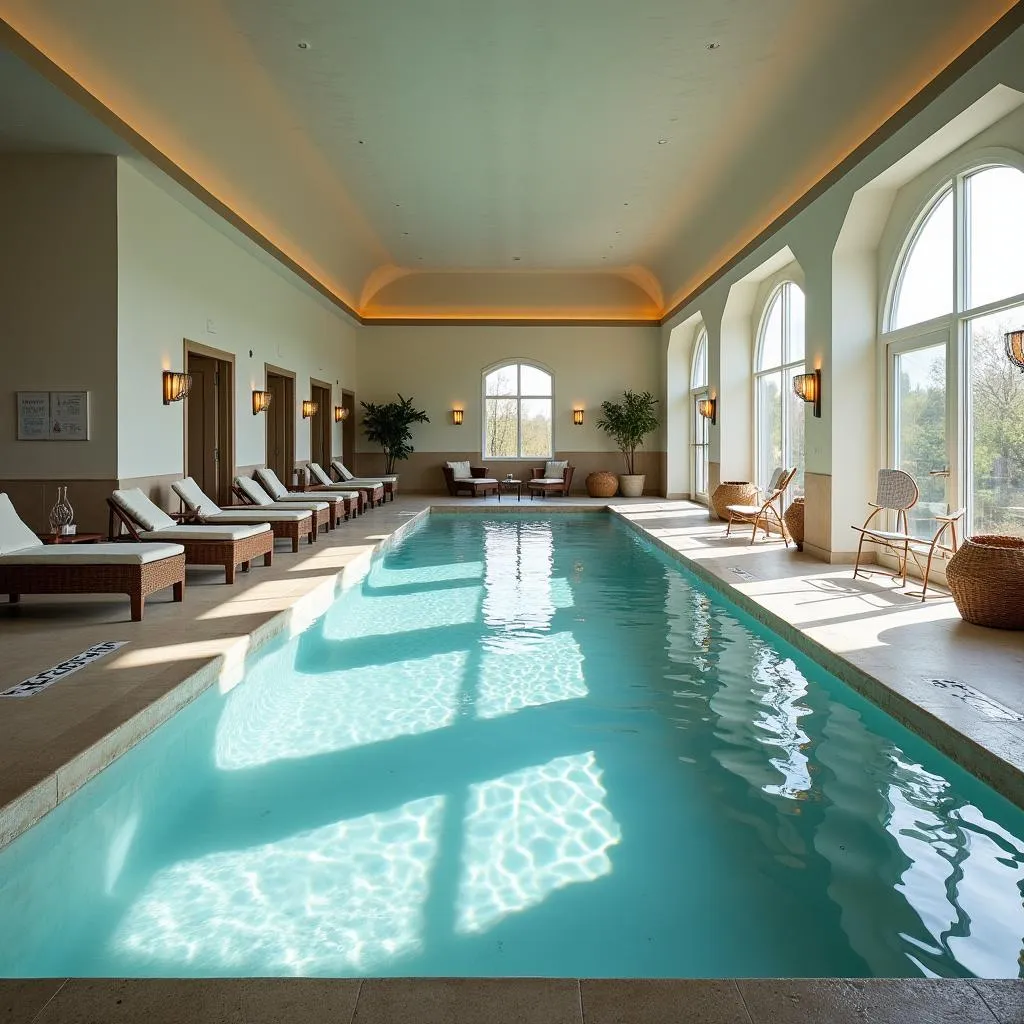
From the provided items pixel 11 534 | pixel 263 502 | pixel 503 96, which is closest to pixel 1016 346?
pixel 503 96

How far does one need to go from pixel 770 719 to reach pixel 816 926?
1.79 m

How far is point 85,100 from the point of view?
20.8 ft

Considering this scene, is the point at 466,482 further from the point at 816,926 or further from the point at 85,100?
the point at 816,926

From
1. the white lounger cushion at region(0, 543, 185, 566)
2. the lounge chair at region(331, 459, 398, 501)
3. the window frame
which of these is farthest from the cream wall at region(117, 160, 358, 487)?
the window frame

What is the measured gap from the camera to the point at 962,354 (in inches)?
268

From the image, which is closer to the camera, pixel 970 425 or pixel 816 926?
pixel 816 926

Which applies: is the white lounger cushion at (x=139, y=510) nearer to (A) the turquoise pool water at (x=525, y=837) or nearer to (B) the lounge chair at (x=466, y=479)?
(A) the turquoise pool water at (x=525, y=837)

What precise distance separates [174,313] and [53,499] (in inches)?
92.3

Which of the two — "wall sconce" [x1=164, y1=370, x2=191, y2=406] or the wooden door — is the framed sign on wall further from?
the wooden door

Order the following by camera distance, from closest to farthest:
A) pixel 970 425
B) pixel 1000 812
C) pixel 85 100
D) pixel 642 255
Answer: pixel 1000 812, pixel 85 100, pixel 970 425, pixel 642 255

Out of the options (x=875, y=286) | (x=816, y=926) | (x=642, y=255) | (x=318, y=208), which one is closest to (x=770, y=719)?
(x=816, y=926)

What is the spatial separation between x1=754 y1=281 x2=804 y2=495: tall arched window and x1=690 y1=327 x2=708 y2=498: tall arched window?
2.94 m

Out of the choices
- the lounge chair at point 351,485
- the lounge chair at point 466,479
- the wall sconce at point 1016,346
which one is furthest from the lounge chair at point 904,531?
the lounge chair at point 466,479

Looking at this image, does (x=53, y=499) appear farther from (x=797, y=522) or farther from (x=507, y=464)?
(x=507, y=464)
